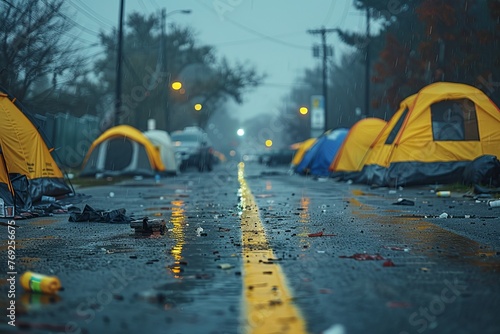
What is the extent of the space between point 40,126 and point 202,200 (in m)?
3.81

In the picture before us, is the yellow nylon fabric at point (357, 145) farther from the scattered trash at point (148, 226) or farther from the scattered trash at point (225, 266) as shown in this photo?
the scattered trash at point (225, 266)

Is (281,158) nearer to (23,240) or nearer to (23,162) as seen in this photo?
(23,162)

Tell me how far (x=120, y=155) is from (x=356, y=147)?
947cm

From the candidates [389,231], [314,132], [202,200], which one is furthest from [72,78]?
[314,132]

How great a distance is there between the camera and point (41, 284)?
5375 mm

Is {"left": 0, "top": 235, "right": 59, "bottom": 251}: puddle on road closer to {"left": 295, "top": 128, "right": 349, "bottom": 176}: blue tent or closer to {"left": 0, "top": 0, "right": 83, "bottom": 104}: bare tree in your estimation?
{"left": 0, "top": 0, "right": 83, "bottom": 104}: bare tree

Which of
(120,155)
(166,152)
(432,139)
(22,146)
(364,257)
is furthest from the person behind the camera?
(166,152)

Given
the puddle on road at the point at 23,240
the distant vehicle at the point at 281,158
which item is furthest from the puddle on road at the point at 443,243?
the distant vehicle at the point at 281,158

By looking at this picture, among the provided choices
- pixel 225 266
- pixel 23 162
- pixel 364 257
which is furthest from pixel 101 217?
pixel 364 257

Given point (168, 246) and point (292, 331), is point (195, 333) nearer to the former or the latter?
point (292, 331)

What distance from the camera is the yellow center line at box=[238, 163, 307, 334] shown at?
4.34 m

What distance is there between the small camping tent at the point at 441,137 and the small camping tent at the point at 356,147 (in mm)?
5347

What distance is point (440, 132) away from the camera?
2081 centimetres

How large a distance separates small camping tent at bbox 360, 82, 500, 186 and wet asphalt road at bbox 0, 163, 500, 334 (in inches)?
355
